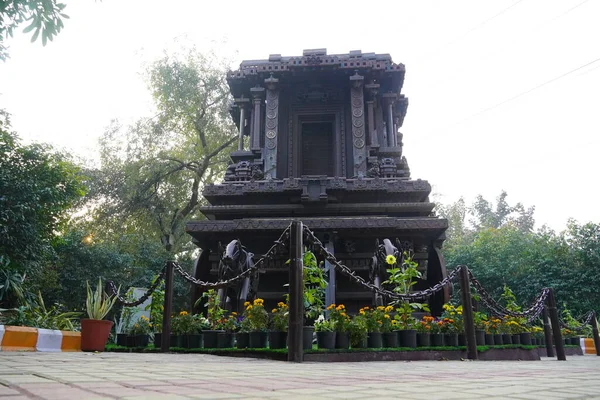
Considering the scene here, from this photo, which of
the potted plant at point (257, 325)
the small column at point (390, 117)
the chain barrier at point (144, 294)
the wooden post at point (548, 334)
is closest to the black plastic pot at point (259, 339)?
the potted plant at point (257, 325)

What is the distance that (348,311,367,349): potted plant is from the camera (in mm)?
6590

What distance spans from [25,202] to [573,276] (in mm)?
22650

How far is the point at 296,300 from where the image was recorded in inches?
229

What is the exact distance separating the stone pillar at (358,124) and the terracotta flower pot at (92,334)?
8447 millimetres

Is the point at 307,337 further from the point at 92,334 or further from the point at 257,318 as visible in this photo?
the point at 92,334

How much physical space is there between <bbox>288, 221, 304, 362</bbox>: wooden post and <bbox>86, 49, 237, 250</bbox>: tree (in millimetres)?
19058

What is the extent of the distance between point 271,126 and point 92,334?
28.7ft

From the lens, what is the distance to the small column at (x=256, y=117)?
1523 cm

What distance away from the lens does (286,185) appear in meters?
12.8

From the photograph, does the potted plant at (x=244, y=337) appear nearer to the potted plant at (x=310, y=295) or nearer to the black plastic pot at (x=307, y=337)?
the potted plant at (x=310, y=295)

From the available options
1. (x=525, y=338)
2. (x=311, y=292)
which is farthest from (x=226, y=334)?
(x=525, y=338)

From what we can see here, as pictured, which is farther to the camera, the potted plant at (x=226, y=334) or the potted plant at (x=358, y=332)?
the potted plant at (x=226, y=334)

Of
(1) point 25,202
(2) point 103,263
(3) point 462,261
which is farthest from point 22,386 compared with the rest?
(3) point 462,261

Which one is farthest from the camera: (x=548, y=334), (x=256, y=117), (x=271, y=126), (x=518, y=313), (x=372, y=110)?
(x=372, y=110)
